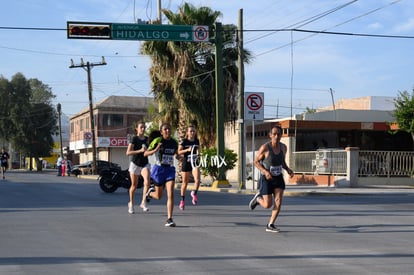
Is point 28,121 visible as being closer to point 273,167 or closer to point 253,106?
point 253,106

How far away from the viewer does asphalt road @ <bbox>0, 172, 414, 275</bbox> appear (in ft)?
24.4

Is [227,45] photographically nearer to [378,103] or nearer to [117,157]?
[378,103]

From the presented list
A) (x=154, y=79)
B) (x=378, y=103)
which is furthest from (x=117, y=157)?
(x=154, y=79)

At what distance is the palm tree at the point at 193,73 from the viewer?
27.4 meters

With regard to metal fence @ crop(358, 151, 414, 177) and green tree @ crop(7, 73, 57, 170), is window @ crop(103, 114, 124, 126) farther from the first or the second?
metal fence @ crop(358, 151, 414, 177)

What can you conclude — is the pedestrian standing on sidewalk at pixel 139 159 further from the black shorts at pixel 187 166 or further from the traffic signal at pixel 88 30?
the traffic signal at pixel 88 30

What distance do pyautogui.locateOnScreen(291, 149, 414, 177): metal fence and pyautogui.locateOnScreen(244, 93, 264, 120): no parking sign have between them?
544 cm

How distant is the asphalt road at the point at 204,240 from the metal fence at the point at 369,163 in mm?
11093

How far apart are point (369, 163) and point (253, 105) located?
7296 millimetres

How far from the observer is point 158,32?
23000 millimetres

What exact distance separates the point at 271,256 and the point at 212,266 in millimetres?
1038

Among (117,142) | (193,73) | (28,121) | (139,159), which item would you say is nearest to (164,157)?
(139,159)

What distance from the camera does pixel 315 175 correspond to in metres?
27.7

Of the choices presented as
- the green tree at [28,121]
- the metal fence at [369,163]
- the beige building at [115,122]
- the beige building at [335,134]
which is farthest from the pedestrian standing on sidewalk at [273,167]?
the green tree at [28,121]
